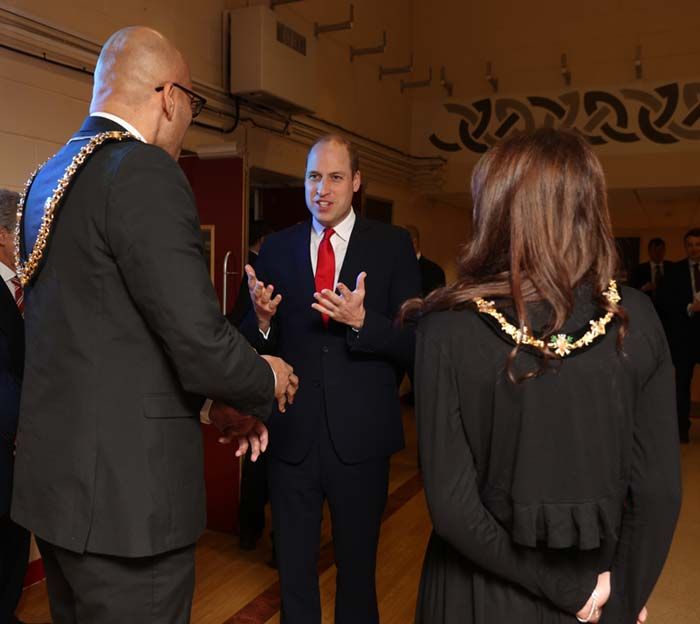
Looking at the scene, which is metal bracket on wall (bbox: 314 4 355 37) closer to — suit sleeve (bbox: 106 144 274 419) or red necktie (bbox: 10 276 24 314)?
red necktie (bbox: 10 276 24 314)

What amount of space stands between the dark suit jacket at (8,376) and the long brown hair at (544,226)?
1415 millimetres

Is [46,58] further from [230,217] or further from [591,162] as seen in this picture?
[591,162]

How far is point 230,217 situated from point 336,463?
1.87 meters

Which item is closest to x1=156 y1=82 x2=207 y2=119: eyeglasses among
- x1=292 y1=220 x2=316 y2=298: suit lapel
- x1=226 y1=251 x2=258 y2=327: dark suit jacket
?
x1=292 y1=220 x2=316 y2=298: suit lapel

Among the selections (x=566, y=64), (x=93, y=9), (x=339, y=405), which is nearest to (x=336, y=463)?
(x=339, y=405)

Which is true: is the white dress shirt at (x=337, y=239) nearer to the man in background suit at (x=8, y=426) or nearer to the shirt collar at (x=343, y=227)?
the shirt collar at (x=343, y=227)

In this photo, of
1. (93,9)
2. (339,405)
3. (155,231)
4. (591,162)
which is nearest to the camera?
(591,162)

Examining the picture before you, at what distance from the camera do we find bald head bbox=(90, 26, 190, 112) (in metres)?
1.32

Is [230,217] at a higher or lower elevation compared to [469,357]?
higher

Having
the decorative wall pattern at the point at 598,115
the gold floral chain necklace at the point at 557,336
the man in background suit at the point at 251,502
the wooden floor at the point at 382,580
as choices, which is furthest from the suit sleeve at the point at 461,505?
the decorative wall pattern at the point at 598,115

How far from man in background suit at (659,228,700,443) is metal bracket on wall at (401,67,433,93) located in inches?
120

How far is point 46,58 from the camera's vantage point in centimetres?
300

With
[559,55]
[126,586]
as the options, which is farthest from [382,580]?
[559,55]

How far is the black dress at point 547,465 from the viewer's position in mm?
980
